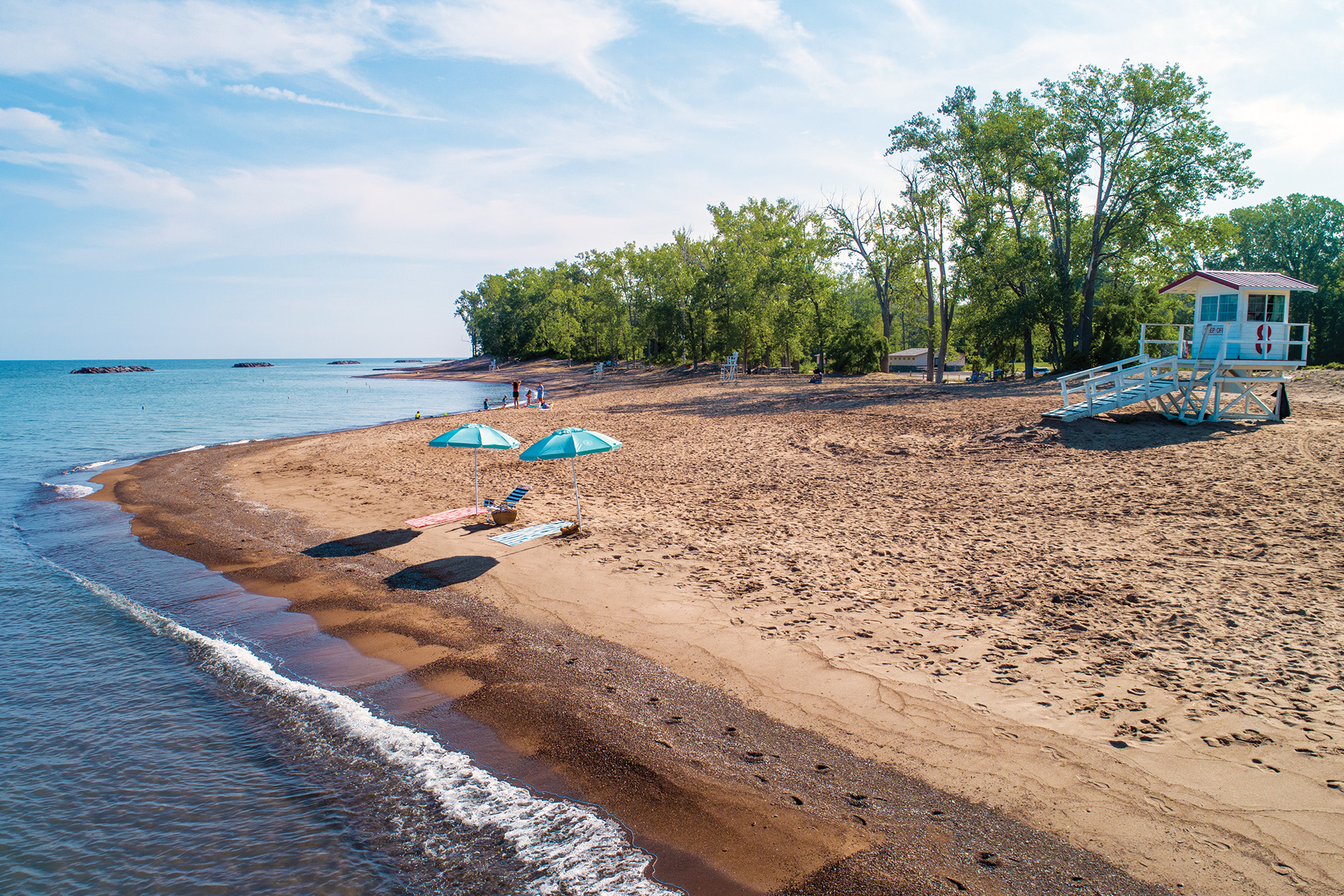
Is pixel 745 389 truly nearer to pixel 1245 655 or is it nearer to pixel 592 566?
pixel 592 566

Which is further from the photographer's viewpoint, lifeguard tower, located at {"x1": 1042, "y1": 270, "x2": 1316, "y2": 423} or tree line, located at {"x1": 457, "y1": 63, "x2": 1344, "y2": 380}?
tree line, located at {"x1": 457, "y1": 63, "x2": 1344, "y2": 380}

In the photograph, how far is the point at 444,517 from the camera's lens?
1463cm

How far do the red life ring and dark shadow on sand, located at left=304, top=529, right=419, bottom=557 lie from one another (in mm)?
21797

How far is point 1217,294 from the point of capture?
18844mm

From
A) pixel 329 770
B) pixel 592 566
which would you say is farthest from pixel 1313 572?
pixel 329 770

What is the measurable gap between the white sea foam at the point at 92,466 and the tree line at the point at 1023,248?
1465 inches

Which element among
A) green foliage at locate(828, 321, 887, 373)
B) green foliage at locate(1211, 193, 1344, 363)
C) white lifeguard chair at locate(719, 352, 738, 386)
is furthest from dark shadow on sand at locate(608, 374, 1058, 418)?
green foliage at locate(1211, 193, 1344, 363)

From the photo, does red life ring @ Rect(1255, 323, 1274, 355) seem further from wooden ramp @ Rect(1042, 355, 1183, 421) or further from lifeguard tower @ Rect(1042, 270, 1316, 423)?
wooden ramp @ Rect(1042, 355, 1183, 421)

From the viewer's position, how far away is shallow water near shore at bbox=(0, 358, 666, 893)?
5508mm

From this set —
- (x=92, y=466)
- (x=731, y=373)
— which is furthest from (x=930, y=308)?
(x=92, y=466)

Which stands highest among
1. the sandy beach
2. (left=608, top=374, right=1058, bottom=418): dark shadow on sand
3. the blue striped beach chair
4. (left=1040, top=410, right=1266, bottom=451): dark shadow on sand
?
(left=608, top=374, right=1058, bottom=418): dark shadow on sand

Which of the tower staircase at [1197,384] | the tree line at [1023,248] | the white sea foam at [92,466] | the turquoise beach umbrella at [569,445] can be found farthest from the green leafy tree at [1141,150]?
the white sea foam at [92,466]

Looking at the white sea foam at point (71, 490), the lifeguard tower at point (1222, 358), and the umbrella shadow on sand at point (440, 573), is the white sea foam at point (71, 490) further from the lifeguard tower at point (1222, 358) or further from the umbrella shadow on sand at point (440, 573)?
the lifeguard tower at point (1222, 358)

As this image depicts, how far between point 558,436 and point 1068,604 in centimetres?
823
